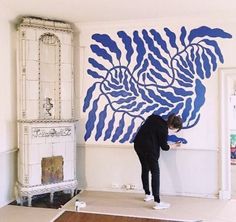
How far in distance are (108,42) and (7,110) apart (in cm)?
169

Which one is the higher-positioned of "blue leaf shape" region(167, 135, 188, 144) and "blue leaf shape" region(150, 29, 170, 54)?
"blue leaf shape" region(150, 29, 170, 54)

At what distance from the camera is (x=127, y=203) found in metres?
4.16

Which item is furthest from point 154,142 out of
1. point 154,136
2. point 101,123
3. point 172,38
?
point 172,38

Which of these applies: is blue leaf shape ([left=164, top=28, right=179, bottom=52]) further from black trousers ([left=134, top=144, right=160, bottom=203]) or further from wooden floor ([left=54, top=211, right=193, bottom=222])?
wooden floor ([left=54, top=211, right=193, bottom=222])

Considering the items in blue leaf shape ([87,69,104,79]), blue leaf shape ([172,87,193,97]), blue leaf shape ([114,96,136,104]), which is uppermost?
blue leaf shape ([87,69,104,79])

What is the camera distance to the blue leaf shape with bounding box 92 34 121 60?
182 inches

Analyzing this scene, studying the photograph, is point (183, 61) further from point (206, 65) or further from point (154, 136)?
point (154, 136)

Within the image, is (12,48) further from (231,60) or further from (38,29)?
(231,60)

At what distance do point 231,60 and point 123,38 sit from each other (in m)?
1.50

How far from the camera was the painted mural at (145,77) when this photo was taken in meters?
4.36

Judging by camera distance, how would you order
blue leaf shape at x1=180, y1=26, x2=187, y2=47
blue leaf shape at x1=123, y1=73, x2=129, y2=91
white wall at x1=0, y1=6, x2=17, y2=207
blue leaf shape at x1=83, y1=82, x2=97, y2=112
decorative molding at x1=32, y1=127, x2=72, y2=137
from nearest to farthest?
white wall at x1=0, y1=6, x2=17, y2=207 < decorative molding at x1=32, y1=127, x2=72, y2=137 < blue leaf shape at x1=180, y1=26, x2=187, y2=47 < blue leaf shape at x1=123, y1=73, x2=129, y2=91 < blue leaf shape at x1=83, y1=82, x2=97, y2=112

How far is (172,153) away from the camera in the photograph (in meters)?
4.47

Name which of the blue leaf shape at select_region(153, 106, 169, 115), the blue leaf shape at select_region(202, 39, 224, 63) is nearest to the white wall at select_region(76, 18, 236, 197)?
the blue leaf shape at select_region(202, 39, 224, 63)

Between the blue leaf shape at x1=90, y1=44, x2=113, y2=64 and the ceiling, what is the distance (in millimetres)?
420
